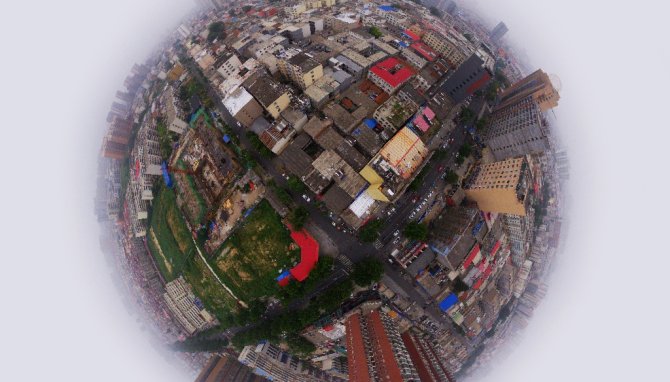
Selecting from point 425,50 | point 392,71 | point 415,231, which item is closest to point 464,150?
point 415,231

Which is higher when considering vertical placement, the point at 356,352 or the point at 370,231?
the point at 370,231

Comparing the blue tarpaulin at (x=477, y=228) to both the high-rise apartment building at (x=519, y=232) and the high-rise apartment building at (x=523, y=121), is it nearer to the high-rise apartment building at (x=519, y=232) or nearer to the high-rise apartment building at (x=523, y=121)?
the high-rise apartment building at (x=519, y=232)

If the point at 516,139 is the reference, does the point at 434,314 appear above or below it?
below

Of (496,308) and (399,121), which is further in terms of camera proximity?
(496,308)

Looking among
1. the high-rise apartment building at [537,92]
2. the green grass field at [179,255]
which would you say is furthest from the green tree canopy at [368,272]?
the high-rise apartment building at [537,92]

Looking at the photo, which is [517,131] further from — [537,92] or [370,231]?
[370,231]

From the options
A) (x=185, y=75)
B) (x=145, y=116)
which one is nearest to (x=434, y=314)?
(x=185, y=75)

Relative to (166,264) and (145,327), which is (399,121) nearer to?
(166,264)
